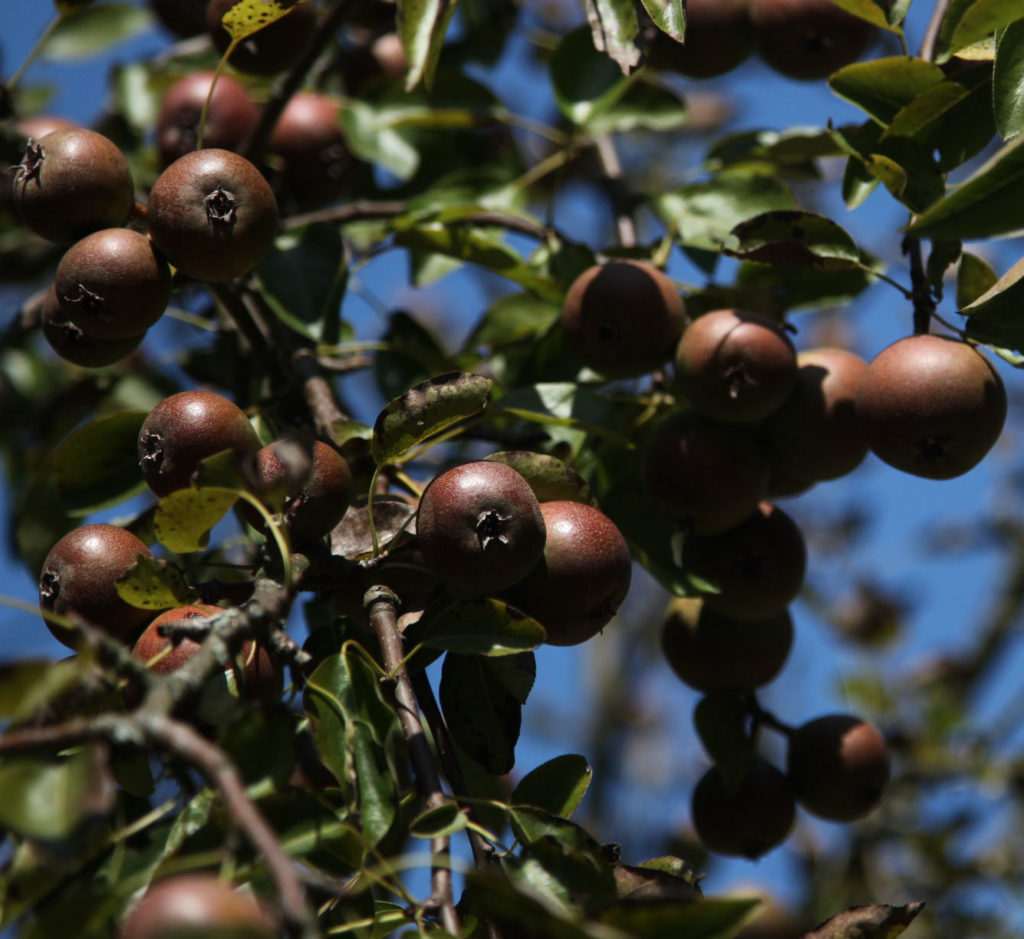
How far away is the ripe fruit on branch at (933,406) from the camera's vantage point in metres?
2.00

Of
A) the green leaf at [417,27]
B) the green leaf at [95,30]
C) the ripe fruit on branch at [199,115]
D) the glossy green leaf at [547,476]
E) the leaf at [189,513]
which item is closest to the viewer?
the leaf at [189,513]

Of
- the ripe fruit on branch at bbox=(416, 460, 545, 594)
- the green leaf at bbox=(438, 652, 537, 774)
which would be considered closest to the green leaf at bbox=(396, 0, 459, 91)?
the ripe fruit on branch at bbox=(416, 460, 545, 594)

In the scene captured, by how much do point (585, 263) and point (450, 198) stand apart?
0.48 m

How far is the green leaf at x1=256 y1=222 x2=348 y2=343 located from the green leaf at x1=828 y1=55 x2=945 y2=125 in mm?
1137

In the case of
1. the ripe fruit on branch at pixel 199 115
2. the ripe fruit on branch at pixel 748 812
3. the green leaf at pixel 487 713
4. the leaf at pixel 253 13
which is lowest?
the ripe fruit on branch at pixel 748 812

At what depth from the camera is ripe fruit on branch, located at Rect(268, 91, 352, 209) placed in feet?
10.0

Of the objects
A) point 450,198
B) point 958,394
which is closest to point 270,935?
point 958,394

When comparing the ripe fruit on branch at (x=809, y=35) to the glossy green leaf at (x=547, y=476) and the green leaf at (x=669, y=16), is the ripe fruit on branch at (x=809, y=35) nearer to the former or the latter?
the green leaf at (x=669, y=16)

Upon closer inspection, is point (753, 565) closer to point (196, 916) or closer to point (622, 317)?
point (622, 317)

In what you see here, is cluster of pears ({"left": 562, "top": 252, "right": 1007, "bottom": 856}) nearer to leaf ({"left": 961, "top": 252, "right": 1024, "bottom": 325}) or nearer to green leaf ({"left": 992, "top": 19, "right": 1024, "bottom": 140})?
leaf ({"left": 961, "top": 252, "right": 1024, "bottom": 325})

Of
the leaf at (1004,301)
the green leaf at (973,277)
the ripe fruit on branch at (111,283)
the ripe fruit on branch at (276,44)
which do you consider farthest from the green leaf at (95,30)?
the leaf at (1004,301)

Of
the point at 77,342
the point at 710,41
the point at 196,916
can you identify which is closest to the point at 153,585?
the point at 77,342

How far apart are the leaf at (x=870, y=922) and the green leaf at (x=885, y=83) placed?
1.43m

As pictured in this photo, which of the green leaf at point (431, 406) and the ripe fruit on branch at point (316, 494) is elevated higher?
the green leaf at point (431, 406)
